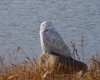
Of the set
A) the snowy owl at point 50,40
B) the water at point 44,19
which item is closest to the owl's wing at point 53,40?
the snowy owl at point 50,40

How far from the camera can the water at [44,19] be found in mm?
9875

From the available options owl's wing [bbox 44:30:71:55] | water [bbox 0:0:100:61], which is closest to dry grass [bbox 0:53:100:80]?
owl's wing [bbox 44:30:71:55]

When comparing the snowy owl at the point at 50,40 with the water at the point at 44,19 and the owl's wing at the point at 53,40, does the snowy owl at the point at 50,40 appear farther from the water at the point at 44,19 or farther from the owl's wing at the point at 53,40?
the water at the point at 44,19

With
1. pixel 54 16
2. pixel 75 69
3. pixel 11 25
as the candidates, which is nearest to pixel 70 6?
pixel 54 16

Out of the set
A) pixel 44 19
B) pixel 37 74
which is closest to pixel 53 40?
pixel 37 74

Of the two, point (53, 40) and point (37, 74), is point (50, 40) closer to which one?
point (53, 40)

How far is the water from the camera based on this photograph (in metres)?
9.88

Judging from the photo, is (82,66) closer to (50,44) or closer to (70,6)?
(50,44)

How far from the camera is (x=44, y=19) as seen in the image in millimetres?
11898

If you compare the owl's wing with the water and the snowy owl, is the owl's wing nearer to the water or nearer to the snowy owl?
the snowy owl

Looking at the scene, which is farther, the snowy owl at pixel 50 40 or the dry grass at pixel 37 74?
the snowy owl at pixel 50 40

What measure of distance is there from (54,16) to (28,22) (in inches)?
32.9

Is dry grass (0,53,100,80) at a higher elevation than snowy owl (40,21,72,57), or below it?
higher

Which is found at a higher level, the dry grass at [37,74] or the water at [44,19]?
the dry grass at [37,74]
